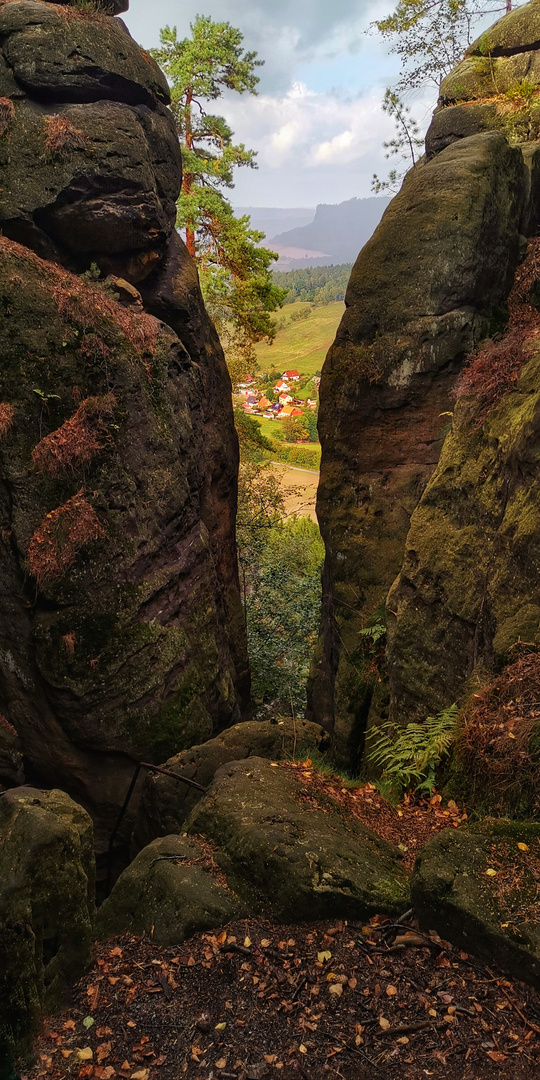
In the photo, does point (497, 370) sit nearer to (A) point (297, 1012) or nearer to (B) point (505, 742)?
(B) point (505, 742)

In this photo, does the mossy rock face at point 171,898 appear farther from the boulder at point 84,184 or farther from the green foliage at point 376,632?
the boulder at point 84,184

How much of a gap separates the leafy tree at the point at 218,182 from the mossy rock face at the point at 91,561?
10.3m

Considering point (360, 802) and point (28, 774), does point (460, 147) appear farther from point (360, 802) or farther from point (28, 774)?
point (28, 774)

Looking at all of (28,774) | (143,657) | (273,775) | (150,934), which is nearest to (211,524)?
(143,657)

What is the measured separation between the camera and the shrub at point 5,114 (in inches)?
410

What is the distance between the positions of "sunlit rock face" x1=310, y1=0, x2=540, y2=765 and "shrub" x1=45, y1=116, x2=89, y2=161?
575 cm

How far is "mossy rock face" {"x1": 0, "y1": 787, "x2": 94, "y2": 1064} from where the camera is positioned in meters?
4.05

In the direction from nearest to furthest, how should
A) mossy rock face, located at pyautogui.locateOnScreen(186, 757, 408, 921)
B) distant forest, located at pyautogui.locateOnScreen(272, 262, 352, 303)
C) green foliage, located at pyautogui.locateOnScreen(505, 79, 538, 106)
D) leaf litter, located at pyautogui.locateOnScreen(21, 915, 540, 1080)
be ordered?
1. leaf litter, located at pyautogui.locateOnScreen(21, 915, 540, 1080)
2. mossy rock face, located at pyautogui.locateOnScreen(186, 757, 408, 921)
3. green foliage, located at pyautogui.locateOnScreen(505, 79, 538, 106)
4. distant forest, located at pyautogui.locateOnScreen(272, 262, 352, 303)

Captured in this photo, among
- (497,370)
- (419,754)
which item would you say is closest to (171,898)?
(419,754)

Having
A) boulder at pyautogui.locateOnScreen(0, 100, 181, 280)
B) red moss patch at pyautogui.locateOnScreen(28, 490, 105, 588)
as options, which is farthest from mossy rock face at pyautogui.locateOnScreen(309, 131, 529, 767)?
red moss patch at pyautogui.locateOnScreen(28, 490, 105, 588)

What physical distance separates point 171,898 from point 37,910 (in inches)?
43.0

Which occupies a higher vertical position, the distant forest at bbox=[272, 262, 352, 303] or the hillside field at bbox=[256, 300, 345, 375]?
the distant forest at bbox=[272, 262, 352, 303]

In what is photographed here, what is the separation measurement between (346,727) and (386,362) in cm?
732

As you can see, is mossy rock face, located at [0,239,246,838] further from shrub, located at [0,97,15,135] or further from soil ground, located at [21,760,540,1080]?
soil ground, located at [21,760,540,1080]
